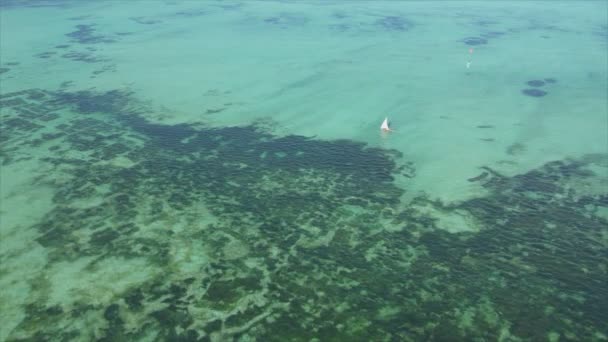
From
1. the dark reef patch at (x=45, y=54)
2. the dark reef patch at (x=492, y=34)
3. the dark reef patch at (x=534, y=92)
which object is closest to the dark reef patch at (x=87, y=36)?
the dark reef patch at (x=45, y=54)

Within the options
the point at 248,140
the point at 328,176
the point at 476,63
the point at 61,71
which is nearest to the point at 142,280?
the point at 328,176

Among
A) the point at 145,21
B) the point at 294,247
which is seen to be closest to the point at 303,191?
the point at 294,247

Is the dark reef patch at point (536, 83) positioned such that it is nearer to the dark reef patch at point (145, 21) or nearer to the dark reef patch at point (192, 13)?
the dark reef patch at point (192, 13)

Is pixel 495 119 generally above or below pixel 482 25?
below

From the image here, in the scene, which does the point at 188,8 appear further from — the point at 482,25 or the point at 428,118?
the point at 428,118

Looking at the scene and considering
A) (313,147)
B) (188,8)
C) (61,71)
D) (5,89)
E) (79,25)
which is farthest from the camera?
(188,8)

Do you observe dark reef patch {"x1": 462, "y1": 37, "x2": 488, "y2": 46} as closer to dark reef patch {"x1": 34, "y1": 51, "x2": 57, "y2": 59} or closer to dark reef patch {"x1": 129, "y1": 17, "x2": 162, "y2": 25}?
dark reef patch {"x1": 129, "y1": 17, "x2": 162, "y2": 25}
